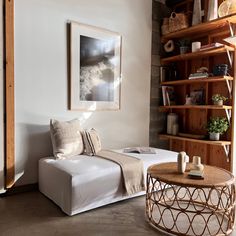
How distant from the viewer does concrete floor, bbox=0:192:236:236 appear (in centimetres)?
198

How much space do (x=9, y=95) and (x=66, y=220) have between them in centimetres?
145

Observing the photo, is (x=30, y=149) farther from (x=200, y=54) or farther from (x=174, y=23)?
(x=174, y=23)

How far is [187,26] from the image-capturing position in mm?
3689

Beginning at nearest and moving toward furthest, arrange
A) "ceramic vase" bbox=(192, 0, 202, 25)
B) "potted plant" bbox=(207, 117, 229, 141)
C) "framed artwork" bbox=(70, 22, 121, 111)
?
1. "framed artwork" bbox=(70, 22, 121, 111)
2. "potted plant" bbox=(207, 117, 229, 141)
3. "ceramic vase" bbox=(192, 0, 202, 25)

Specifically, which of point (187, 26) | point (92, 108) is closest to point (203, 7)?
point (187, 26)

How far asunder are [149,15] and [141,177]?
2619 mm

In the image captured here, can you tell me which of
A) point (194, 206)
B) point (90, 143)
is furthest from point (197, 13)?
point (194, 206)

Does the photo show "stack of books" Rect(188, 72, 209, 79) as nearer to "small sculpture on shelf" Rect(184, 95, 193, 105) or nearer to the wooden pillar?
"small sculpture on shelf" Rect(184, 95, 193, 105)

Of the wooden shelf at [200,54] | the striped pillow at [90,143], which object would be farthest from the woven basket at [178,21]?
the striped pillow at [90,143]

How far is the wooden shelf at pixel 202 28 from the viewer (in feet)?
10.3

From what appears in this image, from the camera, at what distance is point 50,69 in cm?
296

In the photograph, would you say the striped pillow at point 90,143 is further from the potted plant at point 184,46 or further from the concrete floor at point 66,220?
the potted plant at point 184,46

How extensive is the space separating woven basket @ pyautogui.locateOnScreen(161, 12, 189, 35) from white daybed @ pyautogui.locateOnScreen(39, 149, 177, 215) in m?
2.22

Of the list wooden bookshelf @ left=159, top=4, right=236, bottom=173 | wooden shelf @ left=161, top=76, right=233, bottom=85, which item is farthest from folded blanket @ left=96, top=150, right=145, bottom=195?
wooden shelf @ left=161, top=76, right=233, bottom=85
